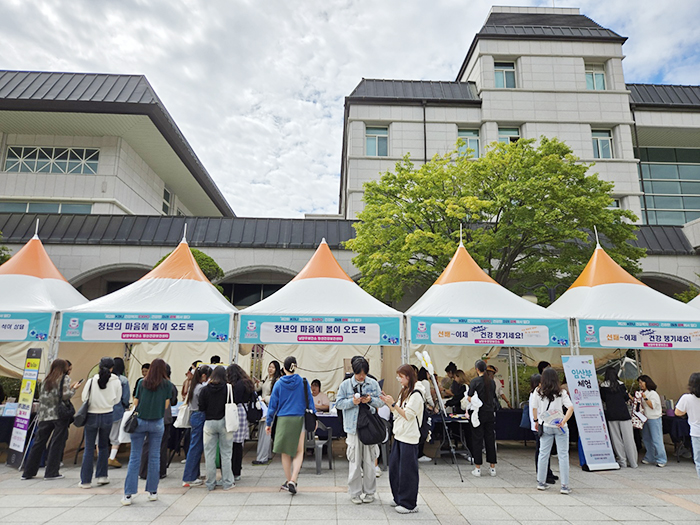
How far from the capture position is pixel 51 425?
23.0 feet

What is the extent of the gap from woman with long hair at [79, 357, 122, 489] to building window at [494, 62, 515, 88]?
23.7 meters

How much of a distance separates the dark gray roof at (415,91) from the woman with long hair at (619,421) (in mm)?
18582

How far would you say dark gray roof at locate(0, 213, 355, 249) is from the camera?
56.2 feet

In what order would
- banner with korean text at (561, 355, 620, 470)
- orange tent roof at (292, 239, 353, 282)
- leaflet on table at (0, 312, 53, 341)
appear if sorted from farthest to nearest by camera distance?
orange tent roof at (292, 239, 353, 282), leaflet on table at (0, 312, 53, 341), banner with korean text at (561, 355, 620, 470)

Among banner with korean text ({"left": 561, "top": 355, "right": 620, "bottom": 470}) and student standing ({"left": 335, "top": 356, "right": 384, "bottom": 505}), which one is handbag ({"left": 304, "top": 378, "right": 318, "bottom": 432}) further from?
banner with korean text ({"left": 561, "top": 355, "right": 620, "bottom": 470})

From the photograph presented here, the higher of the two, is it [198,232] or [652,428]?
[198,232]

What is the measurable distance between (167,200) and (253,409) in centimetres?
2189

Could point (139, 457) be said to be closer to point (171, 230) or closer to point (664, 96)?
point (171, 230)

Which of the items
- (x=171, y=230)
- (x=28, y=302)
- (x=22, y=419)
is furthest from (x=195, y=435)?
(x=171, y=230)

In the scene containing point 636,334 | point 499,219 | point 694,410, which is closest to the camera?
point 694,410

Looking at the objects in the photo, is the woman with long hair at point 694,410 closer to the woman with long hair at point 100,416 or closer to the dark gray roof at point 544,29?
the woman with long hair at point 100,416

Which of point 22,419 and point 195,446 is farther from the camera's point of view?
point 22,419

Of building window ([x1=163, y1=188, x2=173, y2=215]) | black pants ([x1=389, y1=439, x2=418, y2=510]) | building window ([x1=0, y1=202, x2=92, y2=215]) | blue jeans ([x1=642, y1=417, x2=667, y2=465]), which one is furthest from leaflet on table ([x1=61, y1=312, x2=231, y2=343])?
building window ([x1=163, y1=188, x2=173, y2=215])

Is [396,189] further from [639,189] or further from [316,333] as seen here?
[639,189]
